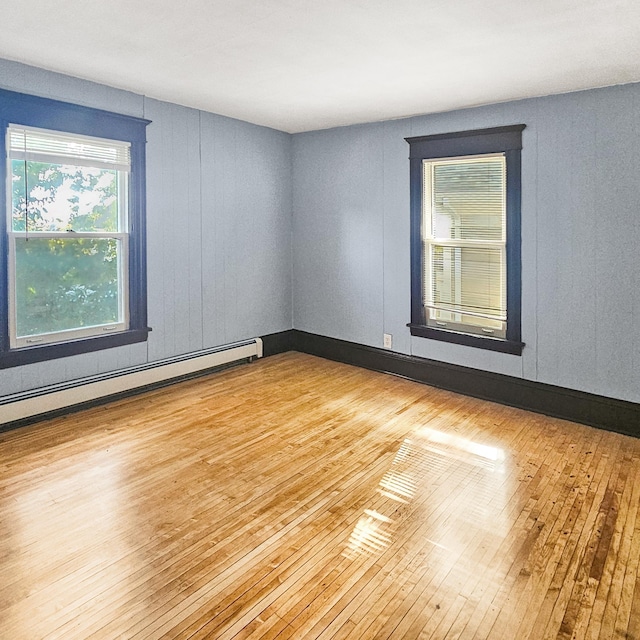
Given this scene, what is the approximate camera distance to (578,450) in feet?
12.0

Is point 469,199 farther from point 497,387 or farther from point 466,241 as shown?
point 497,387

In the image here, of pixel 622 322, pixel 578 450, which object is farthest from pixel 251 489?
pixel 622 322

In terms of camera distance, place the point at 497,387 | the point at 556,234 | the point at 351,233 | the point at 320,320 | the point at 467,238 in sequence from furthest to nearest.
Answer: the point at 320,320, the point at 351,233, the point at 467,238, the point at 497,387, the point at 556,234

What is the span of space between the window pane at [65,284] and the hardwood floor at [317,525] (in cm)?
77

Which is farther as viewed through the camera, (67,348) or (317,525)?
(67,348)

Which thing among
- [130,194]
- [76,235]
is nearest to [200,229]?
[130,194]

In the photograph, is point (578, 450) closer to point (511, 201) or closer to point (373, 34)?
point (511, 201)

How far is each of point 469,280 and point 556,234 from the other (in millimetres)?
866

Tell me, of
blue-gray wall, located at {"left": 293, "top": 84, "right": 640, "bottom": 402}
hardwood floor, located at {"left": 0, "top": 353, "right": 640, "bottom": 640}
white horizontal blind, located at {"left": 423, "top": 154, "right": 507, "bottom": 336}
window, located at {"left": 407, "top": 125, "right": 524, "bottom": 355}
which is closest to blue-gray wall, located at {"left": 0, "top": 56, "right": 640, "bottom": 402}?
blue-gray wall, located at {"left": 293, "top": 84, "right": 640, "bottom": 402}

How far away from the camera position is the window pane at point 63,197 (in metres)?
3.90

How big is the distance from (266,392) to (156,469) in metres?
1.67

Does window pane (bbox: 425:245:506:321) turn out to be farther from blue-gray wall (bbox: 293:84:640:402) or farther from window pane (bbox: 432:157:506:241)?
blue-gray wall (bbox: 293:84:640:402)

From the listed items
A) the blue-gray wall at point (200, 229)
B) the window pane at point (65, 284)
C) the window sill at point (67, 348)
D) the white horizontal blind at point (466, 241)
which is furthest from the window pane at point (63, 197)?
the white horizontal blind at point (466, 241)

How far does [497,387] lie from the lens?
4.66 meters
